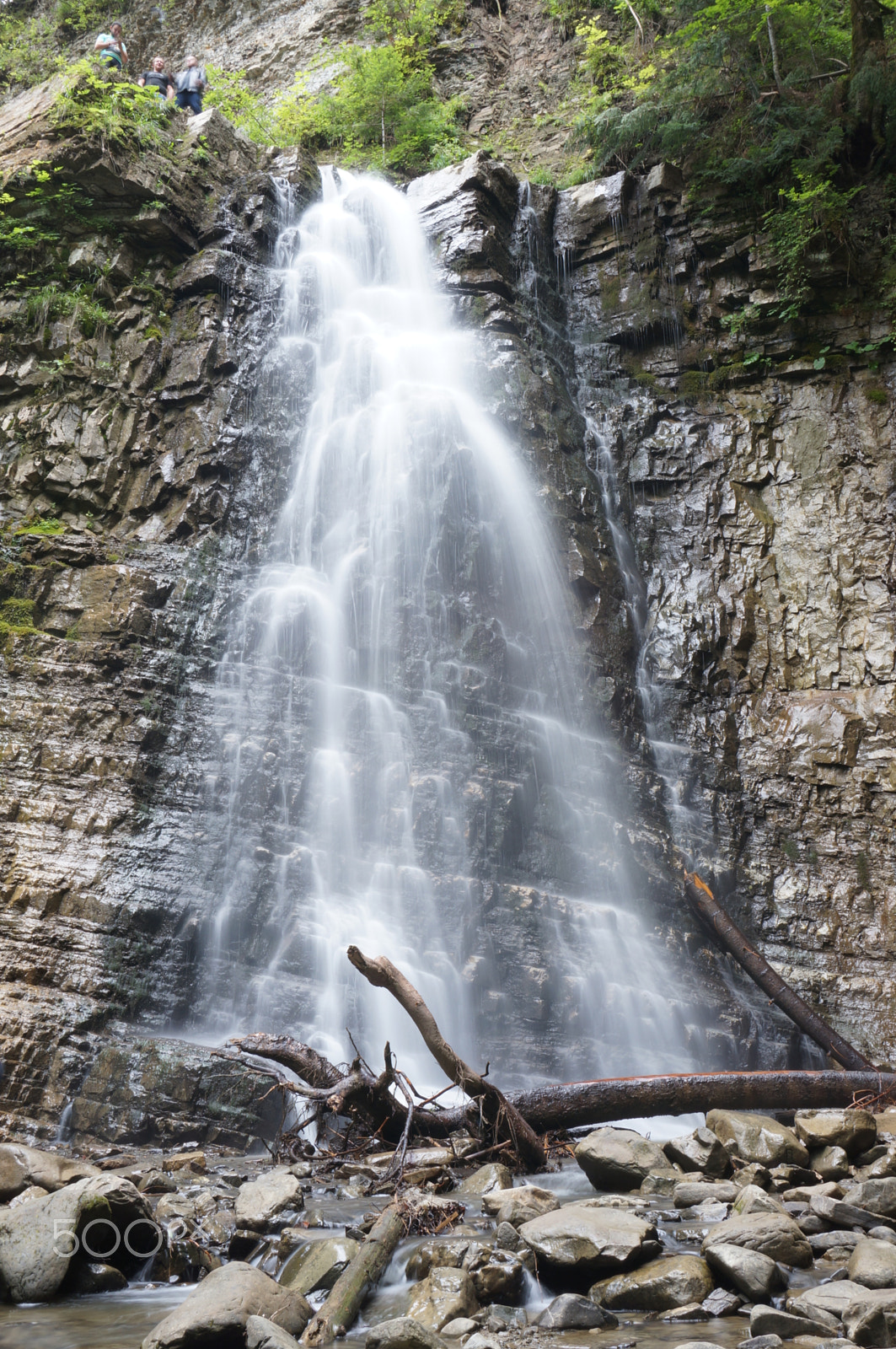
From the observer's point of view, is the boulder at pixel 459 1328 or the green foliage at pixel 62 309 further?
the green foliage at pixel 62 309

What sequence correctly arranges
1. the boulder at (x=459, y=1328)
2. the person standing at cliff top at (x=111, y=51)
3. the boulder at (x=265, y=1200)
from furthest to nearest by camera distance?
the person standing at cliff top at (x=111, y=51) < the boulder at (x=265, y=1200) < the boulder at (x=459, y=1328)

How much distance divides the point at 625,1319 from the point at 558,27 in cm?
2371

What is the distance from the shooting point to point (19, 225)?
12117mm

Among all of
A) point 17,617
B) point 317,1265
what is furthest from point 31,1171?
point 17,617

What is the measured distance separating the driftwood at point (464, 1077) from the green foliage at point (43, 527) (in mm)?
7031

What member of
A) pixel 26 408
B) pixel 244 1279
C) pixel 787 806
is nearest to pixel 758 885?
pixel 787 806

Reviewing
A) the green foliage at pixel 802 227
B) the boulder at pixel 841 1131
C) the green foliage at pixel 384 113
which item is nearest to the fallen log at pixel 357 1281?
the boulder at pixel 841 1131

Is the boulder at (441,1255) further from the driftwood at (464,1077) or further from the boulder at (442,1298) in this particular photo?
the driftwood at (464,1077)

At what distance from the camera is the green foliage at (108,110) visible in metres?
12.0

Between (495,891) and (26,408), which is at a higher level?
(26,408)

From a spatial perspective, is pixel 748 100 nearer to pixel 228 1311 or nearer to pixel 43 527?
pixel 43 527

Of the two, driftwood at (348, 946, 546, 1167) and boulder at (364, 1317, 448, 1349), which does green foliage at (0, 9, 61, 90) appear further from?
boulder at (364, 1317, 448, 1349)

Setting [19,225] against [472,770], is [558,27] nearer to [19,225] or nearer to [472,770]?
[19,225]

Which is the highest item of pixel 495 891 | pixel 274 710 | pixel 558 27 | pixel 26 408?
pixel 558 27
